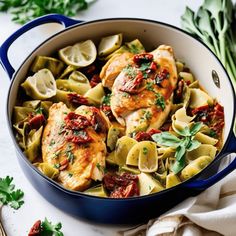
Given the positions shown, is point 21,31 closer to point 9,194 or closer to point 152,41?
point 152,41

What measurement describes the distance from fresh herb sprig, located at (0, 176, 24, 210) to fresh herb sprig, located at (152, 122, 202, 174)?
85 centimetres

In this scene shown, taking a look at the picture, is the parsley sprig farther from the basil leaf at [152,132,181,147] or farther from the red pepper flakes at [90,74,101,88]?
the red pepper flakes at [90,74,101,88]

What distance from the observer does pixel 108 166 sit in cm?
344

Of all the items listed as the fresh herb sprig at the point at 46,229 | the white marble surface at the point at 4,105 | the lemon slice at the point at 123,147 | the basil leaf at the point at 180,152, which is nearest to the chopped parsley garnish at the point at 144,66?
the lemon slice at the point at 123,147

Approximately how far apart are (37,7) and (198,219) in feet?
6.99

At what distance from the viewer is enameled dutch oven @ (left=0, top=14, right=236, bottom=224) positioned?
3127 mm

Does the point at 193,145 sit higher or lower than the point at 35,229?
higher

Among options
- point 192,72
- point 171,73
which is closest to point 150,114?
point 171,73

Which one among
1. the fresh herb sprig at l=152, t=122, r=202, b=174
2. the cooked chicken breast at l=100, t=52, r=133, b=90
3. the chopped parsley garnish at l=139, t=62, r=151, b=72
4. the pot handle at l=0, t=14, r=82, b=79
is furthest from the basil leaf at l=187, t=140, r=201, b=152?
the pot handle at l=0, t=14, r=82, b=79

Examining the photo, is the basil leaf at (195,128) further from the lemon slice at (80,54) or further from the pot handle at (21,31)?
the pot handle at (21,31)

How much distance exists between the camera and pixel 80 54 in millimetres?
3969

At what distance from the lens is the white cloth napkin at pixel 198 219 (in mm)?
3189

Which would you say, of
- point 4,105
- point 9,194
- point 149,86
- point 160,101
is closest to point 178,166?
point 160,101

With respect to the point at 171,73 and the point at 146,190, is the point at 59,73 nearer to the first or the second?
the point at 171,73
